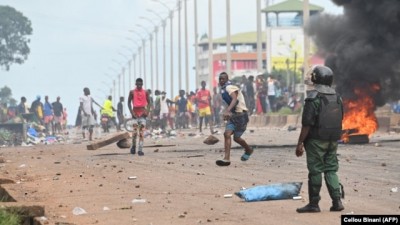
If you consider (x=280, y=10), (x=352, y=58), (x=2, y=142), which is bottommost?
(x=2, y=142)

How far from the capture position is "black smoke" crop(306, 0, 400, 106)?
25.0 meters

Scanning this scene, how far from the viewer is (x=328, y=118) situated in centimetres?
1081

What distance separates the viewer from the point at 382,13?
24859mm

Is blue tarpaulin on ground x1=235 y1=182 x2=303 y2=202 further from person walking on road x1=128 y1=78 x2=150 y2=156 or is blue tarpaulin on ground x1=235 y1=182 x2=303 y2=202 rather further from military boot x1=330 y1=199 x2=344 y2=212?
person walking on road x1=128 y1=78 x2=150 y2=156

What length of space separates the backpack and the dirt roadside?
752mm

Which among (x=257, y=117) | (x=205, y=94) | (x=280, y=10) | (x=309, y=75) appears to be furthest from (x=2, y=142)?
(x=280, y=10)

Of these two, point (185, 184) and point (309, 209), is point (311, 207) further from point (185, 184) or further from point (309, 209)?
point (185, 184)

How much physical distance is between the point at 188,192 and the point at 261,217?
270 centimetres

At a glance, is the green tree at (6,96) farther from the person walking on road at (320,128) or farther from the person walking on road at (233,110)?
the person walking on road at (320,128)

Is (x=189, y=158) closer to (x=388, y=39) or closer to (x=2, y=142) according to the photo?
(x=388, y=39)

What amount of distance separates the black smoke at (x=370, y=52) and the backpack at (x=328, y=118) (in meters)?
14.3

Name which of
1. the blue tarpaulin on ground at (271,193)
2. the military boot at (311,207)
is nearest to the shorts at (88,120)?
→ the blue tarpaulin on ground at (271,193)

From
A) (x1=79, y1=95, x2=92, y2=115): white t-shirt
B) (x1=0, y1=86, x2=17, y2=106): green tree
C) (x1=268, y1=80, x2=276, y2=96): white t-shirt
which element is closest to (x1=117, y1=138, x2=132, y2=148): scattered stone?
(x1=79, y1=95, x2=92, y2=115): white t-shirt

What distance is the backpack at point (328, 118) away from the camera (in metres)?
10.8
